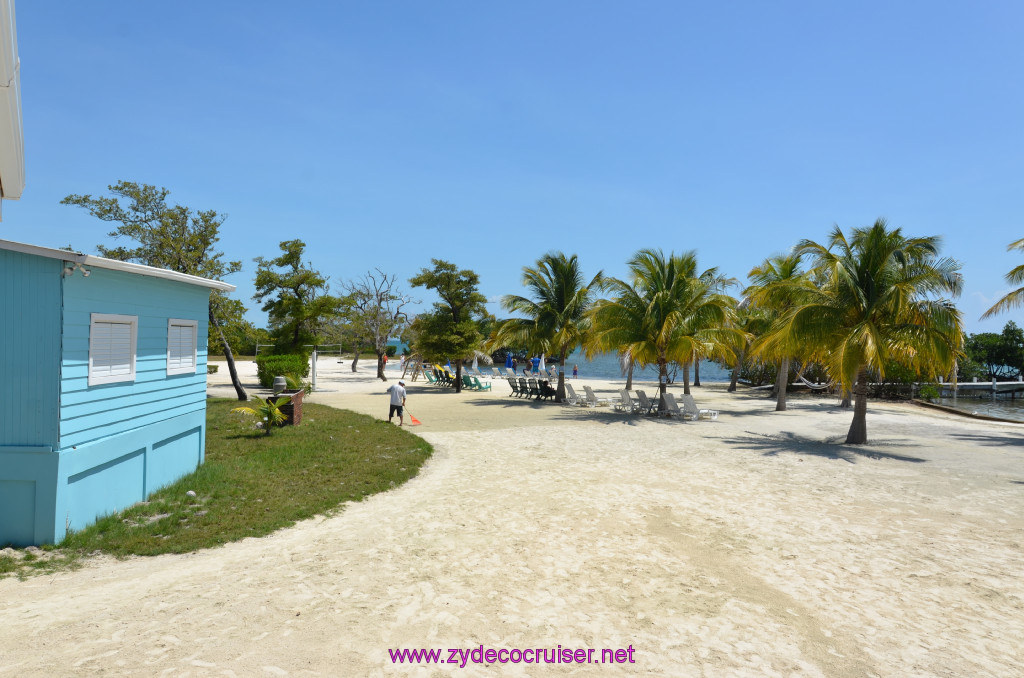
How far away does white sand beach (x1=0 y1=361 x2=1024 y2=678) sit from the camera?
3.94 metres

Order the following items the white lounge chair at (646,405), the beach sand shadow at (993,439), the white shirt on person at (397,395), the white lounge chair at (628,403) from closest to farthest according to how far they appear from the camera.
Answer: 1. the beach sand shadow at (993,439)
2. the white shirt on person at (397,395)
3. the white lounge chair at (646,405)
4. the white lounge chair at (628,403)

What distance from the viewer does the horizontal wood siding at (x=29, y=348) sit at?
6.09 meters

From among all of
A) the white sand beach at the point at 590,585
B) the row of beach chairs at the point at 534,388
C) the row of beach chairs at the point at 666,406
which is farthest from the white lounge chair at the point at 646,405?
the white sand beach at the point at 590,585

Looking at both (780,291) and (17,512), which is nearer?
(17,512)

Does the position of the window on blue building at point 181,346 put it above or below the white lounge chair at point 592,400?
above

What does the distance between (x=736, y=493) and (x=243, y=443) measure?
968cm

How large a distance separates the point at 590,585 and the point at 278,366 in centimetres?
2254

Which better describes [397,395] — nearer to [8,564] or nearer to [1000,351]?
[8,564]

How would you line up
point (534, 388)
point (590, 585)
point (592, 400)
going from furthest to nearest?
point (534, 388) → point (592, 400) → point (590, 585)

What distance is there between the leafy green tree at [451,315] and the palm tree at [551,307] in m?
2.38

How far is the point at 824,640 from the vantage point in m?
4.29

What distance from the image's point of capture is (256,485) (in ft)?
27.8

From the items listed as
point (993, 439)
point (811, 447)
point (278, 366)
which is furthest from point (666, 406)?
point (278, 366)

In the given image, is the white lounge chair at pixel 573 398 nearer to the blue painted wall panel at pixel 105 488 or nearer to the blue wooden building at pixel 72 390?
the blue wooden building at pixel 72 390
